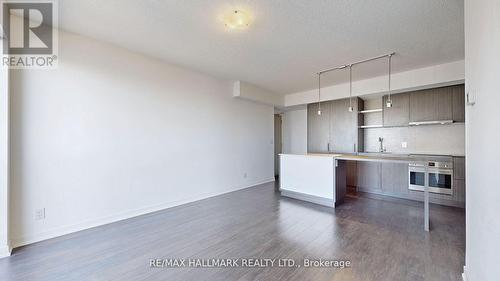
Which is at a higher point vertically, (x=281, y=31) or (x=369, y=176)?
(x=281, y=31)

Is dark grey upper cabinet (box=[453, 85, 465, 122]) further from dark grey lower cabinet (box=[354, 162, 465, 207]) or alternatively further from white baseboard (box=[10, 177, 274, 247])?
white baseboard (box=[10, 177, 274, 247])

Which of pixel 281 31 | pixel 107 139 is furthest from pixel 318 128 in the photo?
pixel 107 139

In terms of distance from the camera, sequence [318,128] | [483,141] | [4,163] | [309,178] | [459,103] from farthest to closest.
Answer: [318,128] → [309,178] → [459,103] → [4,163] → [483,141]

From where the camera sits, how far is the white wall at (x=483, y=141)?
112 centimetres

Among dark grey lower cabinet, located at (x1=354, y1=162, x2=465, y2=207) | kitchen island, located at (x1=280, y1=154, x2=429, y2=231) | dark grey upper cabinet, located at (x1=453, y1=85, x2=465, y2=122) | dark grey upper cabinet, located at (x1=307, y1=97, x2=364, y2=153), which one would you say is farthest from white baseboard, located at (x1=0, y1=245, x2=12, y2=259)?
dark grey upper cabinet, located at (x1=453, y1=85, x2=465, y2=122)

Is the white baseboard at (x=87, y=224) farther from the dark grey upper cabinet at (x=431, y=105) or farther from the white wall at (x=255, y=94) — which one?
the dark grey upper cabinet at (x=431, y=105)

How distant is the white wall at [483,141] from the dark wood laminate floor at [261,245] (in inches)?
25.4

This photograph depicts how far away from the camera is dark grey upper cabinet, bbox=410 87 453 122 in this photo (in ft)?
13.1

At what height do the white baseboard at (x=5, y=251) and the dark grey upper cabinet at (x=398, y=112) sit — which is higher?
the dark grey upper cabinet at (x=398, y=112)

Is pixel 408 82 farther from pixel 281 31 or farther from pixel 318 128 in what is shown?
pixel 281 31

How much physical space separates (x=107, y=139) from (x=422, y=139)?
614 cm

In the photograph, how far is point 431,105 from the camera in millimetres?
4191

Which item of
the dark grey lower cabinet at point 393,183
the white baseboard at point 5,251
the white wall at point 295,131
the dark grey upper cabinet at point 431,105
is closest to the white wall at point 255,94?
the white wall at point 295,131

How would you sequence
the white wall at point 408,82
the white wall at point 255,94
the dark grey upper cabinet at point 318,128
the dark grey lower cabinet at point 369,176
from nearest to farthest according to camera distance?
the white wall at point 408,82, the dark grey lower cabinet at point 369,176, the white wall at point 255,94, the dark grey upper cabinet at point 318,128
